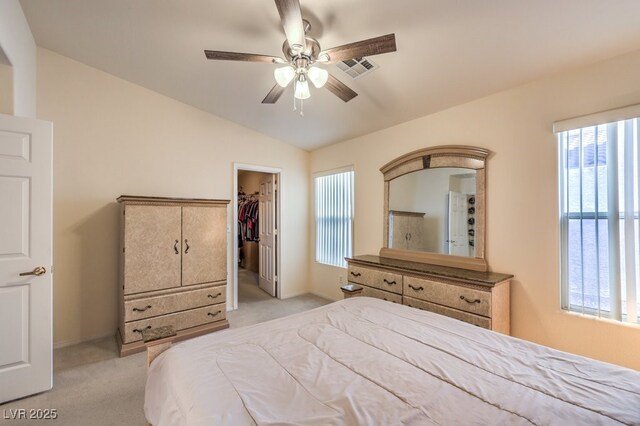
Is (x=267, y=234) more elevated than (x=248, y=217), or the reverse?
(x=248, y=217)

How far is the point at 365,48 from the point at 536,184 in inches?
75.2

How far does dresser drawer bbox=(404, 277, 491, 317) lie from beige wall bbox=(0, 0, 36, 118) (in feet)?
12.1

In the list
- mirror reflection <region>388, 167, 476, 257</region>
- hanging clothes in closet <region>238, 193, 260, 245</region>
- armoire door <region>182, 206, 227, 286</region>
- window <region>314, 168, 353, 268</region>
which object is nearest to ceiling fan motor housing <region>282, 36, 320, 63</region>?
mirror reflection <region>388, 167, 476, 257</region>

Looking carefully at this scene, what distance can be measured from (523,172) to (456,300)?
1.29m

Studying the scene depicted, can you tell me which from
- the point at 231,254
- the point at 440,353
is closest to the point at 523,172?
the point at 440,353

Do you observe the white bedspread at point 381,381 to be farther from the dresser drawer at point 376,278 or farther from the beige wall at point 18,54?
the beige wall at point 18,54

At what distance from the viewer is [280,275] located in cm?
470

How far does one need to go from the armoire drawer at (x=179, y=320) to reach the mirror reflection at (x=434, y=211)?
2.34 meters

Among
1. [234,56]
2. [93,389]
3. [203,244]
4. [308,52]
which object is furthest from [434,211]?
[93,389]

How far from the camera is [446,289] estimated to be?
8.46 feet

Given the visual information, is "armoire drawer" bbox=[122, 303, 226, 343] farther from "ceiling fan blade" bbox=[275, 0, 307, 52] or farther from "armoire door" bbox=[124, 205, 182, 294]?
"ceiling fan blade" bbox=[275, 0, 307, 52]

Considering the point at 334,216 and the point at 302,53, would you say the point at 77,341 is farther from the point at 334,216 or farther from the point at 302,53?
the point at 302,53

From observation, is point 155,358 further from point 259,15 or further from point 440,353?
point 259,15

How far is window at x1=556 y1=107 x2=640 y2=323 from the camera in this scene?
6.50ft
